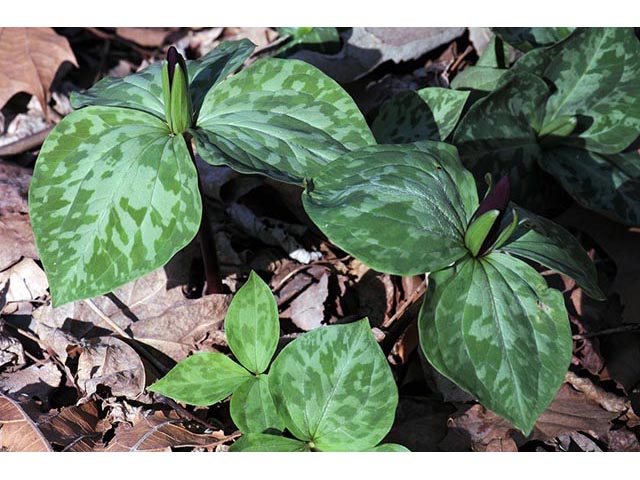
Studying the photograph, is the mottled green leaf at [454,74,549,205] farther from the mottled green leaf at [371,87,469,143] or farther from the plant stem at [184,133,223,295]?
the plant stem at [184,133,223,295]

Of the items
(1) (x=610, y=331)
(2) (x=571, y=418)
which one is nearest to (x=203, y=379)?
(2) (x=571, y=418)

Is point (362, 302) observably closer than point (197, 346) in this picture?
No

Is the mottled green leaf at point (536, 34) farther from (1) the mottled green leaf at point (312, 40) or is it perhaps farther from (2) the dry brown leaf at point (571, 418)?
(2) the dry brown leaf at point (571, 418)

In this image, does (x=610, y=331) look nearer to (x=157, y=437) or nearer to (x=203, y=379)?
(x=203, y=379)

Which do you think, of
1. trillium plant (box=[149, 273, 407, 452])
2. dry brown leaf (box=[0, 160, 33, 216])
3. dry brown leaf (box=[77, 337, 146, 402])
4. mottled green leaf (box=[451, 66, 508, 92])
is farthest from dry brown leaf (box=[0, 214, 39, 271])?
mottled green leaf (box=[451, 66, 508, 92])

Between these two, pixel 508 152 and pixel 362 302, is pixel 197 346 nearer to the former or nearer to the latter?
pixel 362 302

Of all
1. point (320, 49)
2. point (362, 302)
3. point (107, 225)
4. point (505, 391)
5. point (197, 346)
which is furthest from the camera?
point (320, 49)

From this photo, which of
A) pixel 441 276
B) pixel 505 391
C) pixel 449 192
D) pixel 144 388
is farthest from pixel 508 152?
pixel 144 388
